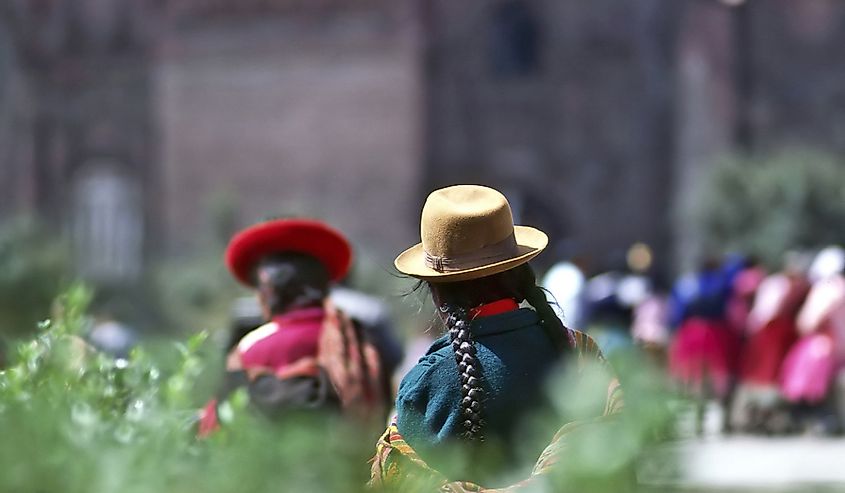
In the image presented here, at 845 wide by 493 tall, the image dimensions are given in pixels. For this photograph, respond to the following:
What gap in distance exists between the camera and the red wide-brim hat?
562 cm

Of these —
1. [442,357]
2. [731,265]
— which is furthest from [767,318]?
[442,357]

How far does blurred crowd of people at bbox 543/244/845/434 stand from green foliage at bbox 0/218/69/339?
188 inches

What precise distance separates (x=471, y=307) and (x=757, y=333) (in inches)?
444

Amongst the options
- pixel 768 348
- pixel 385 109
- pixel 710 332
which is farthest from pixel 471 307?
pixel 385 109

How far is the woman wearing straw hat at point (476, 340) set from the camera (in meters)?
3.54

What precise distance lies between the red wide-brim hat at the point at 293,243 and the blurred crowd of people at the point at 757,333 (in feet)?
22.3

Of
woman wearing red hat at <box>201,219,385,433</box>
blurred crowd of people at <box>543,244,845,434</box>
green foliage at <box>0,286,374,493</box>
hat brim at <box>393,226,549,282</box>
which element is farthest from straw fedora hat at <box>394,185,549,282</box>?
blurred crowd of people at <box>543,244,845,434</box>

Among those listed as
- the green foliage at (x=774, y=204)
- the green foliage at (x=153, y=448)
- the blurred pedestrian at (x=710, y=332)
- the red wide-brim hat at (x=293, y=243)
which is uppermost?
the green foliage at (x=153, y=448)

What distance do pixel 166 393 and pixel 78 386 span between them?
0.17m

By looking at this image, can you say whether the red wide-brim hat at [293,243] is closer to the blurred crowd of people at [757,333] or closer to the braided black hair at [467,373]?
the braided black hair at [467,373]

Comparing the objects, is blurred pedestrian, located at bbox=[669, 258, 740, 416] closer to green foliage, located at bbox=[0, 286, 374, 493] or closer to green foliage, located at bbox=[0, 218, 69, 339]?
green foliage, located at bbox=[0, 218, 69, 339]

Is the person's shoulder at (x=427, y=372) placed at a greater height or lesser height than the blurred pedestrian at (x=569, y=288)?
greater

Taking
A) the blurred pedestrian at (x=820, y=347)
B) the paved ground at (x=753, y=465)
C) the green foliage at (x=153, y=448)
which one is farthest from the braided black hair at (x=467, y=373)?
the blurred pedestrian at (x=820, y=347)

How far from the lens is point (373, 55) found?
32312 mm
